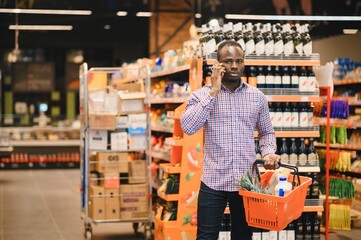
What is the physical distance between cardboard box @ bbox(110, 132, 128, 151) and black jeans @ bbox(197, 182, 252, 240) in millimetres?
Answer: 3516

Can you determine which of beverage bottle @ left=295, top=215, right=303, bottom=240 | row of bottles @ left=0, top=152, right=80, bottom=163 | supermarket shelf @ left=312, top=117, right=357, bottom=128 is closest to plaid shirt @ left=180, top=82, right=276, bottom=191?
beverage bottle @ left=295, top=215, right=303, bottom=240

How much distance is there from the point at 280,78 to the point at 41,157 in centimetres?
1091

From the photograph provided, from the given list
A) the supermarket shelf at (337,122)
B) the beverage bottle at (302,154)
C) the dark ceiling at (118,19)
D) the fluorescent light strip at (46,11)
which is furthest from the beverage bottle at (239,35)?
the fluorescent light strip at (46,11)

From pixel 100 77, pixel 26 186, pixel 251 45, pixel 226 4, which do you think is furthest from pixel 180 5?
pixel 251 45

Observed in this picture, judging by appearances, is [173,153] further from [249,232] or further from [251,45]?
[249,232]

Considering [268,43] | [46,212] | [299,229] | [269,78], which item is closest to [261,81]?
[269,78]

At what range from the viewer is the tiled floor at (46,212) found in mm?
8312

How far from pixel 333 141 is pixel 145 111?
2.16m

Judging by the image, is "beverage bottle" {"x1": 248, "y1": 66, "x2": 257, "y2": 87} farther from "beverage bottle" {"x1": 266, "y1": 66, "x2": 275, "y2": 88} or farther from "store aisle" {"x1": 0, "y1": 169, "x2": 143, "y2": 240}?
"store aisle" {"x1": 0, "y1": 169, "x2": 143, "y2": 240}

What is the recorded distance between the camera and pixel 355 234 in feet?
27.2

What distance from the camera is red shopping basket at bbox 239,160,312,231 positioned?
4059 millimetres

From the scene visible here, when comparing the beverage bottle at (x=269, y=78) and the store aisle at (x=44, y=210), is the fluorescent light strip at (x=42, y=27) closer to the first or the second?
the store aisle at (x=44, y=210)

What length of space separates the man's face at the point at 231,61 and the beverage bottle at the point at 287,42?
2.36 metres

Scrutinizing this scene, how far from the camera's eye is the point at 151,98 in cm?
926
